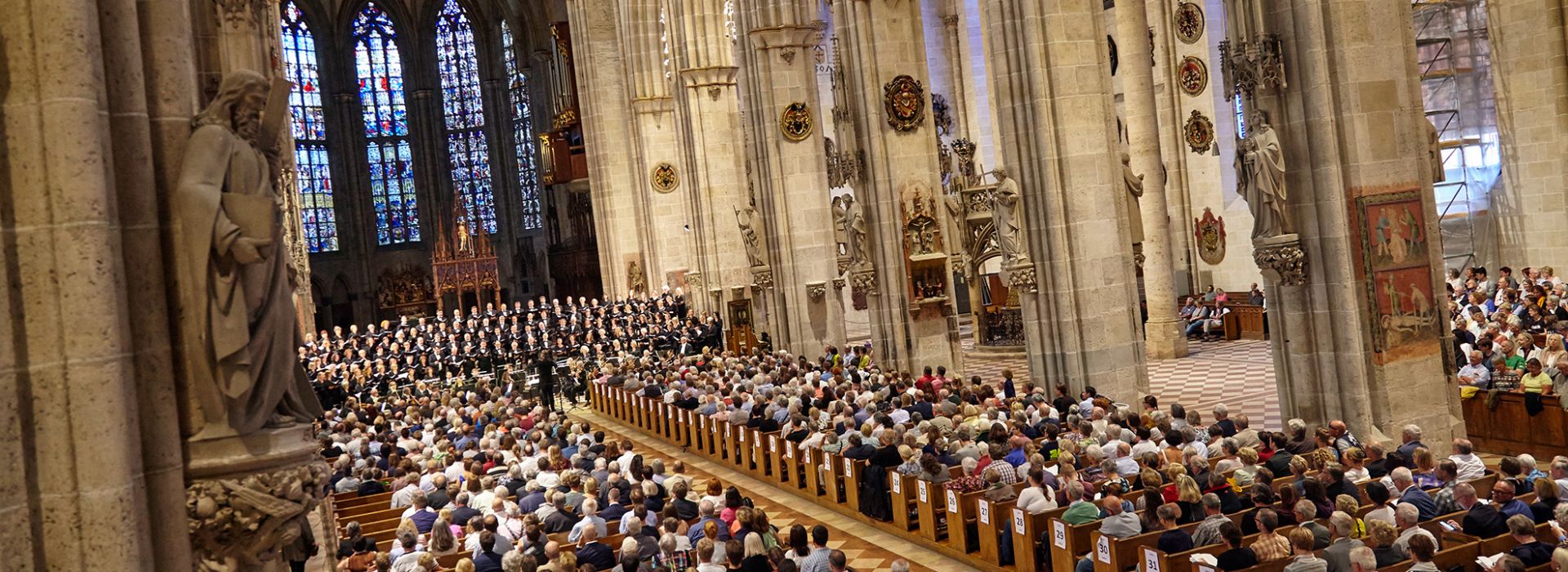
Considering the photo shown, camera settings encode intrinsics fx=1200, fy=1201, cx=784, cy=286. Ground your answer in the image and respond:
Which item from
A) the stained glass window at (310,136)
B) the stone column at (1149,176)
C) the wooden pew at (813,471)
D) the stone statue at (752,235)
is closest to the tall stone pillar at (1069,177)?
the wooden pew at (813,471)

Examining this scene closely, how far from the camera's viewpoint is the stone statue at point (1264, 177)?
12.4 meters

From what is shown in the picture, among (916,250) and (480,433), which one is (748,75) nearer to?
(916,250)

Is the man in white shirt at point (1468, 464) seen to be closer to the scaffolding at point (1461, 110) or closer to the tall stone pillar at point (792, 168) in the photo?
the scaffolding at point (1461, 110)

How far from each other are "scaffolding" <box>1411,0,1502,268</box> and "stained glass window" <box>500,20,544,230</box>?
33910mm

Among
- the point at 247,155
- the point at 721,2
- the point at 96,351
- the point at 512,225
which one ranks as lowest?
the point at 96,351

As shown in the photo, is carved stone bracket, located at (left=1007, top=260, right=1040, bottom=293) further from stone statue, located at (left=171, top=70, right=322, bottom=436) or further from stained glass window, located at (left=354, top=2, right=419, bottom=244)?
stained glass window, located at (left=354, top=2, right=419, bottom=244)

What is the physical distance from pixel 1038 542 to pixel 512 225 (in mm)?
42460

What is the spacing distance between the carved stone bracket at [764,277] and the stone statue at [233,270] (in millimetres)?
21532

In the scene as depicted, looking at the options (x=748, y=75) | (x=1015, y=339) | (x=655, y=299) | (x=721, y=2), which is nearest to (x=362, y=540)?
(x=748, y=75)

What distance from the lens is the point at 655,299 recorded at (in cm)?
3425

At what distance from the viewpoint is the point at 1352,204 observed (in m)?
12.2

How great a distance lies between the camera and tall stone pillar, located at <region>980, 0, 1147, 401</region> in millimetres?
15594

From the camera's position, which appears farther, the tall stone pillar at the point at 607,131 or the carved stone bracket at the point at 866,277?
the tall stone pillar at the point at 607,131

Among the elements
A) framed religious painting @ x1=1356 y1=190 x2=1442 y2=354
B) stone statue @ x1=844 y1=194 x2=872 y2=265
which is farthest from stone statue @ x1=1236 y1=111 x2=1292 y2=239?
stone statue @ x1=844 y1=194 x2=872 y2=265
